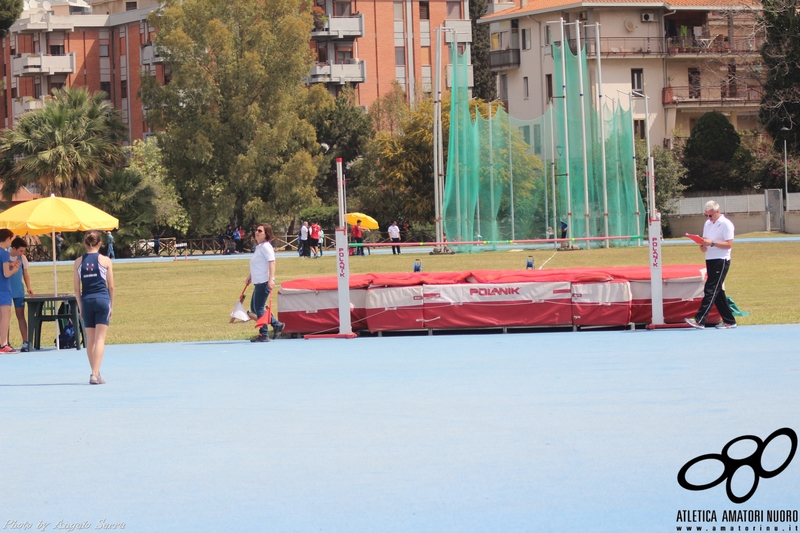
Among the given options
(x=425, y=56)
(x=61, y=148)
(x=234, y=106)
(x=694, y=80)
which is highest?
(x=425, y=56)

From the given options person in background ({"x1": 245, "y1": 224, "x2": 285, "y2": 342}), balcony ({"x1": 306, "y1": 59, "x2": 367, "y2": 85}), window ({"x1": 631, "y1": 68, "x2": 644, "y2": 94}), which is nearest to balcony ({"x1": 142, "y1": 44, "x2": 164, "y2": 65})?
balcony ({"x1": 306, "y1": 59, "x2": 367, "y2": 85})

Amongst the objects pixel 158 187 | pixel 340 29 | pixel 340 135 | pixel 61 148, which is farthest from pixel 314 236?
pixel 340 29

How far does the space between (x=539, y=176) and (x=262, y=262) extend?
33779 millimetres

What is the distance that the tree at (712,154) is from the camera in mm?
73125

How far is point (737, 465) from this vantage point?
8.09 m

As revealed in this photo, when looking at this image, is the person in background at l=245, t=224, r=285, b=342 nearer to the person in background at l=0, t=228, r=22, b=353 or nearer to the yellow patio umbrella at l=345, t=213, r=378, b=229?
the person in background at l=0, t=228, r=22, b=353

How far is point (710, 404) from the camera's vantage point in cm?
1077

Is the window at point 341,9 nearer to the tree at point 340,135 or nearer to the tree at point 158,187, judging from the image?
the tree at point 340,135

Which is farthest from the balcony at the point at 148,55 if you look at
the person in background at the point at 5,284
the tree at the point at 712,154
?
the person in background at the point at 5,284

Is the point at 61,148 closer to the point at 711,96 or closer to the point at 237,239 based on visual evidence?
the point at 237,239

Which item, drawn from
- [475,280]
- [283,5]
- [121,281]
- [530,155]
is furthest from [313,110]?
[475,280]

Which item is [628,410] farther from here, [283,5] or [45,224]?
[283,5]

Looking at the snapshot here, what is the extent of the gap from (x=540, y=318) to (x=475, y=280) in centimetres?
129

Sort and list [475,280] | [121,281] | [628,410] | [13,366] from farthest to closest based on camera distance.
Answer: [121,281]
[475,280]
[13,366]
[628,410]
